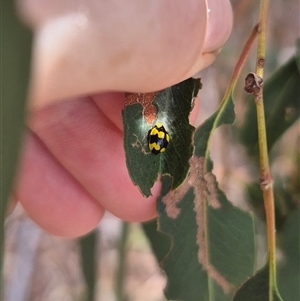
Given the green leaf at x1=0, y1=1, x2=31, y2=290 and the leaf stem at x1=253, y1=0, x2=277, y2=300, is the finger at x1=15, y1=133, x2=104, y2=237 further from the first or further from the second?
the green leaf at x1=0, y1=1, x2=31, y2=290

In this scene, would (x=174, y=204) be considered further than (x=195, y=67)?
Yes

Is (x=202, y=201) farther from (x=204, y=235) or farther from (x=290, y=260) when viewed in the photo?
(x=290, y=260)

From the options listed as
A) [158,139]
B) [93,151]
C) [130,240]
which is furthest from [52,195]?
[130,240]

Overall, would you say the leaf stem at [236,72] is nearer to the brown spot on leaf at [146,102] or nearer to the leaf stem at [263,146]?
the leaf stem at [263,146]

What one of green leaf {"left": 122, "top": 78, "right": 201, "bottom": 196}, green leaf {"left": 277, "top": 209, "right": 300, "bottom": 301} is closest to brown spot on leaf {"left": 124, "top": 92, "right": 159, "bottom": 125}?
green leaf {"left": 122, "top": 78, "right": 201, "bottom": 196}

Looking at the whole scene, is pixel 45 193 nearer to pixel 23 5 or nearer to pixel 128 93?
pixel 128 93

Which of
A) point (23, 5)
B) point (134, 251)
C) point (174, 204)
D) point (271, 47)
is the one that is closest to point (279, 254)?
point (174, 204)

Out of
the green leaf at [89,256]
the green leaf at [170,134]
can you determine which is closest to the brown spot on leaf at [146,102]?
the green leaf at [170,134]
